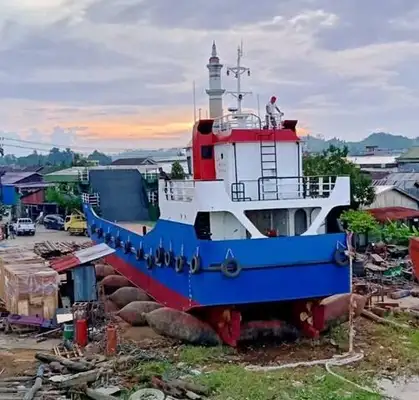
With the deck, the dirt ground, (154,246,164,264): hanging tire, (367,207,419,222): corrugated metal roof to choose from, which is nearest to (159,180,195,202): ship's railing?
(154,246,164,264): hanging tire

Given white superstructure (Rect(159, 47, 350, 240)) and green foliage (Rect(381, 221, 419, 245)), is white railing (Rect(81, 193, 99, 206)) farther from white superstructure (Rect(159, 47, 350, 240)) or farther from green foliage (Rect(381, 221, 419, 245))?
green foliage (Rect(381, 221, 419, 245))

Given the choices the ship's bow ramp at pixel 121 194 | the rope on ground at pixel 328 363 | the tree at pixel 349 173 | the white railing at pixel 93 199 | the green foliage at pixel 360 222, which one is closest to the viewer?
the rope on ground at pixel 328 363

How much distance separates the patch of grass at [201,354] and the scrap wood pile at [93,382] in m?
0.89

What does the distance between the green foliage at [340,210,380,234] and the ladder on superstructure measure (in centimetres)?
1267

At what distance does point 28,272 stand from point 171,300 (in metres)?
3.95

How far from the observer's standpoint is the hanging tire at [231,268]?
511 inches

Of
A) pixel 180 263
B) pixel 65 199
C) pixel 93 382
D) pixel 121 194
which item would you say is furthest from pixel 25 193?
pixel 93 382

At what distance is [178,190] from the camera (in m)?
15.2

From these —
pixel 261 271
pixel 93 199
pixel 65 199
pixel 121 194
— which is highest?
pixel 121 194

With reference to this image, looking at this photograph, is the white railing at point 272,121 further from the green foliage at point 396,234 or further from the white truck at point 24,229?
the white truck at point 24,229

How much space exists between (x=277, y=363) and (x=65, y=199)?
102ft

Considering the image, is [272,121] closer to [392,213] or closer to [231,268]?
[231,268]

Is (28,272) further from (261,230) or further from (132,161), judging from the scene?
(132,161)

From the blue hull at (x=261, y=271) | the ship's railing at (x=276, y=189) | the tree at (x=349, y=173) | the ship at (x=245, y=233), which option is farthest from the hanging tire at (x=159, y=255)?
the tree at (x=349, y=173)
